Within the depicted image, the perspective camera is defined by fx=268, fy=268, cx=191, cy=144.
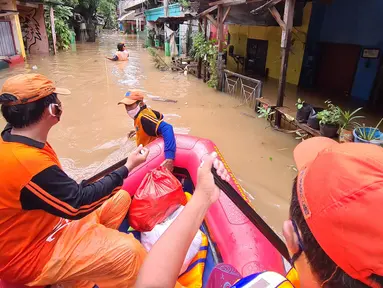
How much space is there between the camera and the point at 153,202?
2318 millimetres

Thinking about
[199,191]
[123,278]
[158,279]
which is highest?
[199,191]

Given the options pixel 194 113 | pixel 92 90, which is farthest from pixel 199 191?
pixel 92 90

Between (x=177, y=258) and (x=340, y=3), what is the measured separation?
8905mm

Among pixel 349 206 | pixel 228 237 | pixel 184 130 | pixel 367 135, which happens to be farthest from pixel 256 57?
pixel 349 206

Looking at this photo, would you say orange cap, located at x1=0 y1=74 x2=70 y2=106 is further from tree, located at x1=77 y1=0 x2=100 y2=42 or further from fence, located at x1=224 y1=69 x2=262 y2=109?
tree, located at x1=77 y1=0 x2=100 y2=42

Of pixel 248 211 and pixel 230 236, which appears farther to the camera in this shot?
pixel 230 236

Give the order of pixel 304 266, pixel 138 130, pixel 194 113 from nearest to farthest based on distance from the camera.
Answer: pixel 304 266
pixel 138 130
pixel 194 113

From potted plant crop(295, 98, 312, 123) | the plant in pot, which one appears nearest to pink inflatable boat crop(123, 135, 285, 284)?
potted plant crop(295, 98, 312, 123)

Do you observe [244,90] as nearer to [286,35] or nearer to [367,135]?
[286,35]

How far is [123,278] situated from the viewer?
1.54 meters

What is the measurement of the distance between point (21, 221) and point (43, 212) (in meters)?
0.10

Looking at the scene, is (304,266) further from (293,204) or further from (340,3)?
(340,3)

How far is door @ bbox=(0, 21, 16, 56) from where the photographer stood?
470 inches

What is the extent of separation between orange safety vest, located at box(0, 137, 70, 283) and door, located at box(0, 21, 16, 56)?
13.7 meters
